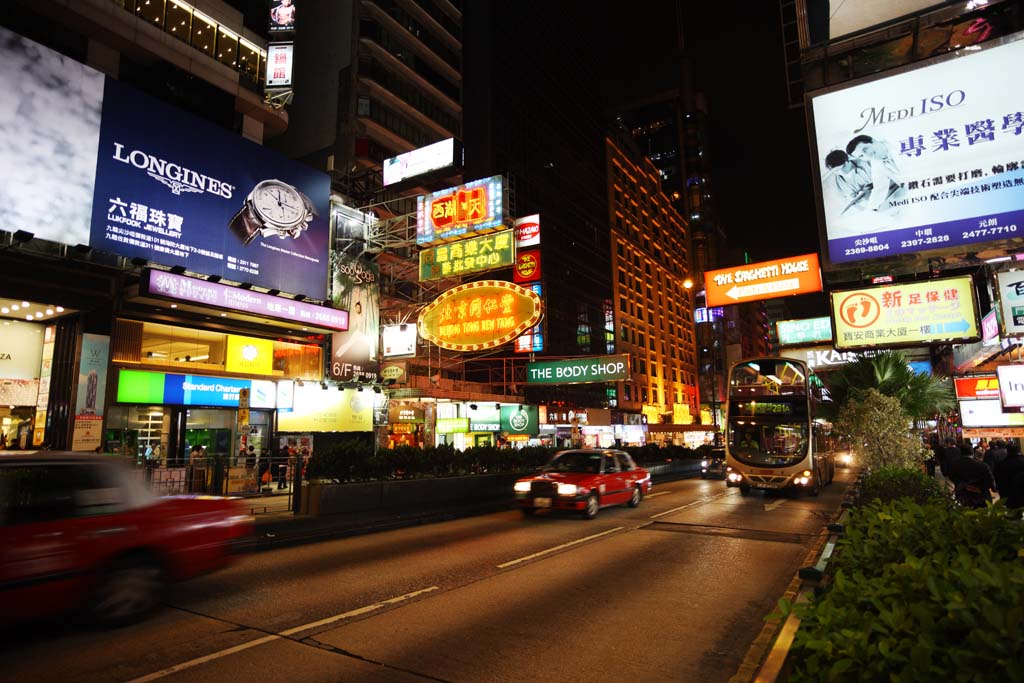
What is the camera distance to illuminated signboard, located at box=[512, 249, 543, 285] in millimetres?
27562

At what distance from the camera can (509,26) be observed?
6738 cm

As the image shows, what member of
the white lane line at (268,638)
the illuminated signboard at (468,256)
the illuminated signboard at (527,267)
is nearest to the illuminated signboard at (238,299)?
the illuminated signboard at (468,256)

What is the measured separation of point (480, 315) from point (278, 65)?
18909 millimetres

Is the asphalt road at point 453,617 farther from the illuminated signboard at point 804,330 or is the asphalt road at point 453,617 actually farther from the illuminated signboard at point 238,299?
the illuminated signboard at point 804,330

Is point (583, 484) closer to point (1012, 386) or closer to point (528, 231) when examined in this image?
point (1012, 386)

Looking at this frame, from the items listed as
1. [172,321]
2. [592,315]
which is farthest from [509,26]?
[172,321]

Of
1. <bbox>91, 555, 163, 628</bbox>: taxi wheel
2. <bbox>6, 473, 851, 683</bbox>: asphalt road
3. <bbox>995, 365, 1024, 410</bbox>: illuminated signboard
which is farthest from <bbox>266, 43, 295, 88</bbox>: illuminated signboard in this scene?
<bbox>995, 365, 1024, 410</bbox>: illuminated signboard

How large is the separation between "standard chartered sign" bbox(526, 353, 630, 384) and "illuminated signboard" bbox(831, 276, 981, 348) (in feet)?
31.0

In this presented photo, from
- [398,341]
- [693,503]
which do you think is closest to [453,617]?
[693,503]

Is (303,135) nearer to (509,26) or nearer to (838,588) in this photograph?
(509,26)

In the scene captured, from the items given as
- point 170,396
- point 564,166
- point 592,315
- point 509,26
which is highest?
point 509,26

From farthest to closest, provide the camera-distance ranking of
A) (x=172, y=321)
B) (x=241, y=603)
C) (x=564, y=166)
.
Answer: (x=564, y=166)
(x=172, y=321)
(x=241, y=603)

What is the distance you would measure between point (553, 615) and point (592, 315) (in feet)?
232

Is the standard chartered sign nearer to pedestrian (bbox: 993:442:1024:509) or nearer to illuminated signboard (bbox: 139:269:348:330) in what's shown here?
illuminated signboard (bbox: 139:269:348:330)
